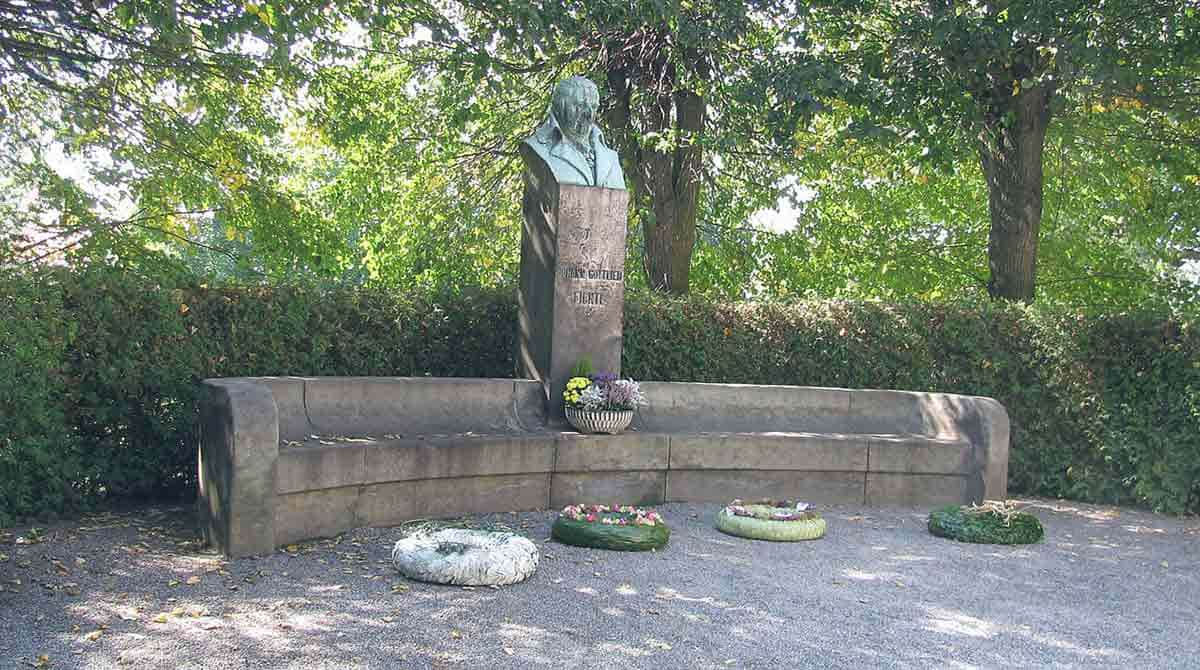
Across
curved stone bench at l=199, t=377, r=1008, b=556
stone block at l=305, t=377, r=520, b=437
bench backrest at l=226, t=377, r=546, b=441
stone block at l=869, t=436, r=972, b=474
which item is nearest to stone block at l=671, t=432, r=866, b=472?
curved stone bench at l=199, t=377, r=1008, b=556

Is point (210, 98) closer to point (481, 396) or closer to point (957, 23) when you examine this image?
point (481, 396)

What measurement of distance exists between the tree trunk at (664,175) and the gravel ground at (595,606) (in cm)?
578

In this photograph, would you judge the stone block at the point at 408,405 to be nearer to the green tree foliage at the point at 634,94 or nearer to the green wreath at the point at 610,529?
the green wreath at the point at 610,529

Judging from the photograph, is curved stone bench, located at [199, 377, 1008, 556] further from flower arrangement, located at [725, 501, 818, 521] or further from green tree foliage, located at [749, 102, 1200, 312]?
green tree foliage, located at [749, 102, 1200, 312]

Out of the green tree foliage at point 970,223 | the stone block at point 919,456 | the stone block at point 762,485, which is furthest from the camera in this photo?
the green tree foliage at point 970,223

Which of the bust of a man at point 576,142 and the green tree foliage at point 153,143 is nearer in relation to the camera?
the bust of a man at point 576,142

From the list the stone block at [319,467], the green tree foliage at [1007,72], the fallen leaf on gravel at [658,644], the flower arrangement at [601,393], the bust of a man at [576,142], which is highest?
the green tree foliage at [1007,72]

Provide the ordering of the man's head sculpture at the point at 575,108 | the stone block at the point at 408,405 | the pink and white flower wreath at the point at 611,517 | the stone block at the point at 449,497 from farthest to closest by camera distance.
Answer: the man's head sculpture at the point at 575,108 < the stone block at the point at 408,405 < the stone block at the point at 449,497 < the pink and white flower wreath at the point at 611,517

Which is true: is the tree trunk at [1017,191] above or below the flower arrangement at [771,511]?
above

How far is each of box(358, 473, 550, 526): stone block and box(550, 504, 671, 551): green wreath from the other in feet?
2.55

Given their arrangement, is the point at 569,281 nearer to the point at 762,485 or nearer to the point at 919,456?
the point at 762,485

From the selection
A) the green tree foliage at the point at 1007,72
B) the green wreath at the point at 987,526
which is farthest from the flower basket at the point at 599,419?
the green tree foliage at the point at 1007,72

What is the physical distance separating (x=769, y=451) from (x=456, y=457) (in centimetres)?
295

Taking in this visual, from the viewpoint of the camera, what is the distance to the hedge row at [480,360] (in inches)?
301
